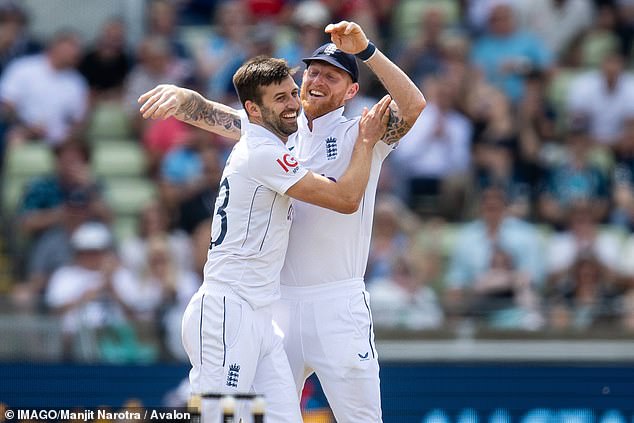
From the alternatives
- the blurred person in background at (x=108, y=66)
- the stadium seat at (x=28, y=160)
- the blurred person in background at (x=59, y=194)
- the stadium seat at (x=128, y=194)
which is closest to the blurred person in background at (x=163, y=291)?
the blurred person in background at (x=59, y=194)

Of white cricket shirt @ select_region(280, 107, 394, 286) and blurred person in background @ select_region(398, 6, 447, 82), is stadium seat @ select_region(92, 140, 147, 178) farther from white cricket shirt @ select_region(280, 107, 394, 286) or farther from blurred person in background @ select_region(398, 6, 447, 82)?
white cricket shirt @ select_region(280, 107, 394, 286)

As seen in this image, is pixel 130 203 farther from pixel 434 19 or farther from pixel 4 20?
pixel 434 19

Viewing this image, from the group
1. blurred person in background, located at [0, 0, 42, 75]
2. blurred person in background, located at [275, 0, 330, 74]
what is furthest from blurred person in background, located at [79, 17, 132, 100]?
blurred person in background, located at [275, 0, 330, 74]

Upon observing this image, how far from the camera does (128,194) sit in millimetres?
14180

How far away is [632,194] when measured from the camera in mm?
13453

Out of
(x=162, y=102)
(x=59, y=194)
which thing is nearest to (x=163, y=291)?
(x=59, y=194)

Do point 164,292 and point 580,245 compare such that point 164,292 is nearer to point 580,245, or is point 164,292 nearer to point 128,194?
point 128,194

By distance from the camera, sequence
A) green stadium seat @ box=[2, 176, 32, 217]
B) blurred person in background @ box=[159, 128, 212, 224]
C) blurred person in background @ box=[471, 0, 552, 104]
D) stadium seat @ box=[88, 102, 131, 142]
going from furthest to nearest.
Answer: stadium seat @ box=[88, 102, 131, 142]
blurred person in background @ box=[471, 0, 552, 104]
green stadium seat @ box=[2, 176, 32, 217]
blurred person in background @ box=[159, 128, 212, 224]

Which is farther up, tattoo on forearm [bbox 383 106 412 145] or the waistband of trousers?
tattoo on forearm [bbox 383 106 412 145]

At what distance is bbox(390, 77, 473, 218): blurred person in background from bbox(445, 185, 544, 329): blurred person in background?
1.78 ft

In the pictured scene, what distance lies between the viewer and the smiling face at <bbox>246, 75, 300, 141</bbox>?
777 cm

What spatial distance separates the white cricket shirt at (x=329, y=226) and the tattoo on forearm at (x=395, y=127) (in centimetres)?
10

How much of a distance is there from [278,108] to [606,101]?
742 cm

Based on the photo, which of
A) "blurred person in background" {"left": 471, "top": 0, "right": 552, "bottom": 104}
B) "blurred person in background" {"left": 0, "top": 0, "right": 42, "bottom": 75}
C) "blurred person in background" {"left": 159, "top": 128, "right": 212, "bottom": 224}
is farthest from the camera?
"blurred person in background" {"left": 0, "top": 0, "right": 42, "bottom": 75}
